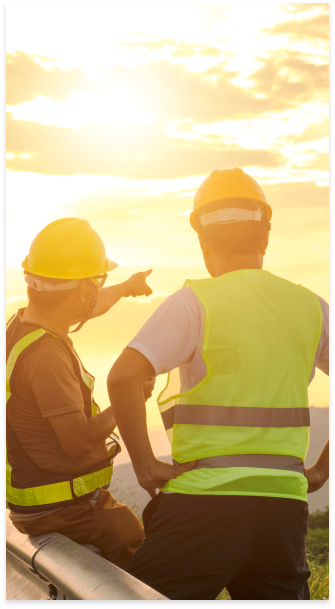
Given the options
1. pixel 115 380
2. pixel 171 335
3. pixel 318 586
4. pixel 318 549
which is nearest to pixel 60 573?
pixel 115 380

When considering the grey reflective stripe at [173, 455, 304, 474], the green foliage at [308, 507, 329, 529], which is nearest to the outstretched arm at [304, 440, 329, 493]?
the grey reflective stripe at [173, 455, 304, 474]

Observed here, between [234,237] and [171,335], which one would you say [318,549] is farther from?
[171,335]

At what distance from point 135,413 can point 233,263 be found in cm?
94

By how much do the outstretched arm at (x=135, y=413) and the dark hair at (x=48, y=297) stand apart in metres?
1.08

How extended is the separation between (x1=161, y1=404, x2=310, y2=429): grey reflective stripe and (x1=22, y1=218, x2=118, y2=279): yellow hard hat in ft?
4.62

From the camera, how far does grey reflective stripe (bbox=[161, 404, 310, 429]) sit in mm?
2717

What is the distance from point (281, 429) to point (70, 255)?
1.92m

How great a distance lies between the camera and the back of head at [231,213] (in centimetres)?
306

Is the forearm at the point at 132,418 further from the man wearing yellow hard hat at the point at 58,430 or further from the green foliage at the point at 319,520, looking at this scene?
the green foliage at the point at 319,520

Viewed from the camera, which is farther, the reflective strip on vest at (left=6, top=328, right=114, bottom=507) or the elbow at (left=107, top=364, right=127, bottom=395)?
the reflective strip on vest at (left=6, top=328, right=114, bottom=507)

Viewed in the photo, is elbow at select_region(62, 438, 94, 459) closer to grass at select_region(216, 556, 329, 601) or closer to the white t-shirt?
the white t-shirt

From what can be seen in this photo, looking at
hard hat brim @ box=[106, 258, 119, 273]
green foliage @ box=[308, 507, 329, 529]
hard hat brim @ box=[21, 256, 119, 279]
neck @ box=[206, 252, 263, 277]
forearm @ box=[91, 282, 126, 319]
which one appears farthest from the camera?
green foliage @ box=[308, 507, 329, 529]

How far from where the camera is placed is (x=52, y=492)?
3396mm

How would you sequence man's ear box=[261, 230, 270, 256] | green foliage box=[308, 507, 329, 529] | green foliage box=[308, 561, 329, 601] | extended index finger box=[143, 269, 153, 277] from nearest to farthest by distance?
man's ear box=[261, 230, 270, 256]
extended index finger box=[143, 269, 153, 277]
green foliage box=[308, 561, 329, 601]
green foliage box=[308, 507, 329, 529]
